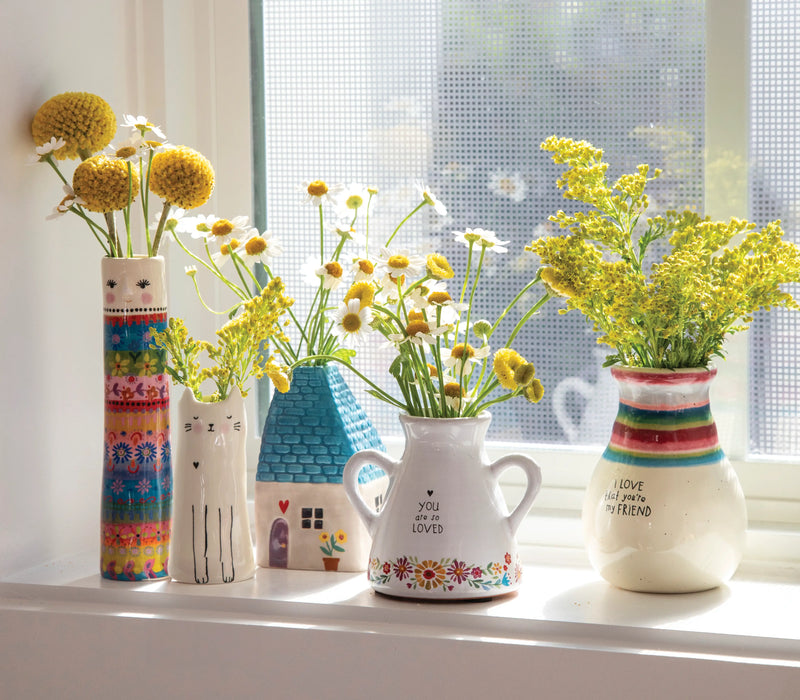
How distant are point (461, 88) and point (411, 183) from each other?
128 millimetres

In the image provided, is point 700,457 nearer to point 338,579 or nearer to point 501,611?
point 501,611

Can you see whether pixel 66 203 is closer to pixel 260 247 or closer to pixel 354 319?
pixel 260 247

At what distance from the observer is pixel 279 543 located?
113 cm

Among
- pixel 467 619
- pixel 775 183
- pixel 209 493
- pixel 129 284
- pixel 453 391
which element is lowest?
pixel 467 619

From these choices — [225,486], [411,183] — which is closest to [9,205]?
[225,486]

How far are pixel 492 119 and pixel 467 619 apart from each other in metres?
0.59

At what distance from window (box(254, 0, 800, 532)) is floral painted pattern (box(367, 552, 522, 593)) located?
0.28 m

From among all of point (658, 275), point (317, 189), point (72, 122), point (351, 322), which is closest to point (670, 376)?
point (658, 275)

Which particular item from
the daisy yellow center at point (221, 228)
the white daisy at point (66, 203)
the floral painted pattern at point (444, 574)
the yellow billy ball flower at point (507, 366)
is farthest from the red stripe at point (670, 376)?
the white daisy at point (66, 203)

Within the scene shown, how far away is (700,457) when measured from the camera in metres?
1.00

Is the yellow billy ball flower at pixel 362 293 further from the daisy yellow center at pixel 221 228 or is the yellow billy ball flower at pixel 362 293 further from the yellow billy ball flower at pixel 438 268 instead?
the daisy yellow center at pixel 221 228

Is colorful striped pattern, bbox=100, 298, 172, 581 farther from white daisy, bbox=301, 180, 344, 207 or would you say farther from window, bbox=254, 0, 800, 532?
window, bbox=254, 0, 800, 532

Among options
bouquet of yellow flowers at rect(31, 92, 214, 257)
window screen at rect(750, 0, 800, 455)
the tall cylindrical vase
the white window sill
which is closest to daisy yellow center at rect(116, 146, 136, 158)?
bouquet of yellow flowers at rect(31, 92, 214, 257)

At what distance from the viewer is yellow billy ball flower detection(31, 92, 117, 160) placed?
106 centimetres
